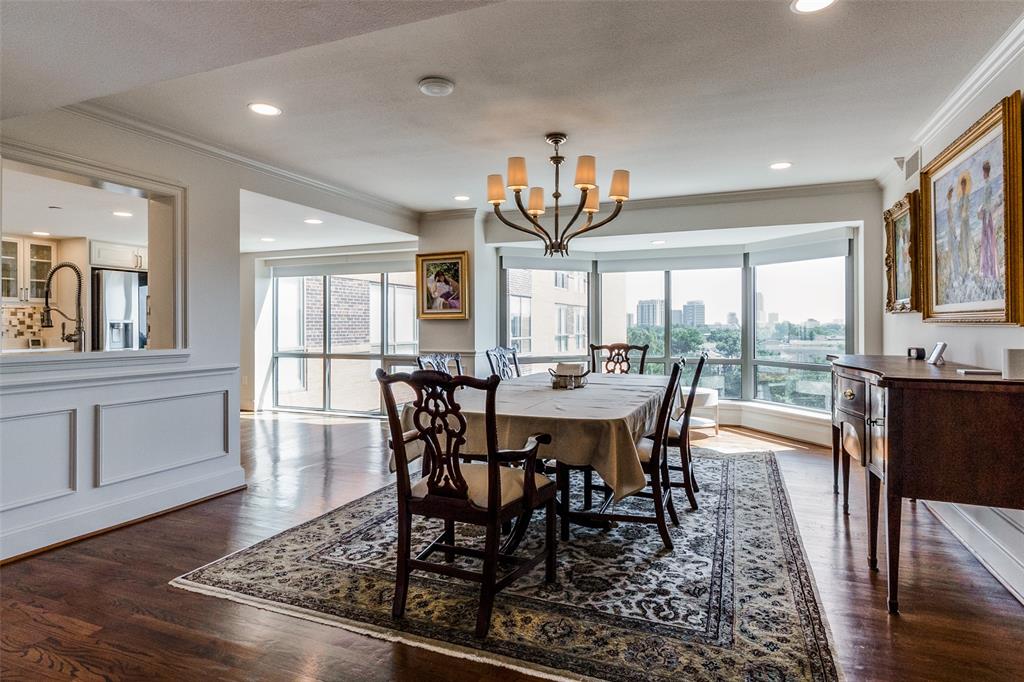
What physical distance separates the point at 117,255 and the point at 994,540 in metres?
8.82

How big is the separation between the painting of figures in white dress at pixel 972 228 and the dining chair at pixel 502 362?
2.77 meters

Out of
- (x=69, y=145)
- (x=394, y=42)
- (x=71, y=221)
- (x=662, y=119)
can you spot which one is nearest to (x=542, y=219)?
(x=662, y=119)

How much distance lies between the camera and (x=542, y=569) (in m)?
2.58

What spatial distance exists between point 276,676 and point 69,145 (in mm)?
2966

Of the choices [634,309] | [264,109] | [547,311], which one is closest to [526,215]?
[264,109]

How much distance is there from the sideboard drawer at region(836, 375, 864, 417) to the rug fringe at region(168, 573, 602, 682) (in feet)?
5.86

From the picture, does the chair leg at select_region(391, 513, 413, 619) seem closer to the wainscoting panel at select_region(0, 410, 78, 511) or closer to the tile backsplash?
the wainscoting panel at select_region(0, 410, 78, 511)

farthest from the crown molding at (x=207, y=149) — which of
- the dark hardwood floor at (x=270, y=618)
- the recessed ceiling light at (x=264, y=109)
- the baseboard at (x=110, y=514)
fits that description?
the dark hardwood floor at (x=270, y=618)

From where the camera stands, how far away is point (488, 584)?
6.75ft

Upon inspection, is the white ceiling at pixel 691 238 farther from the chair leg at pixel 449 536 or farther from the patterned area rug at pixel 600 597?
the chair leg at pixel 449 536

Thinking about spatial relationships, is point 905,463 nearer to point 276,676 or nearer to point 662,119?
point 662,119

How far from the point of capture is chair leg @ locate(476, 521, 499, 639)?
2.01 m

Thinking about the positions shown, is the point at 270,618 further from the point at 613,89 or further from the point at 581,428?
the point at 613,89

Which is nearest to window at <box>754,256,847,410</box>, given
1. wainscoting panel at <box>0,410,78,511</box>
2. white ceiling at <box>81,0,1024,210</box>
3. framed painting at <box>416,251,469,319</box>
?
white ceiling at <box>81,0,1024,210</box>
